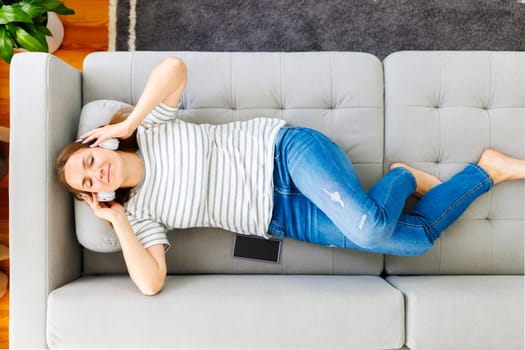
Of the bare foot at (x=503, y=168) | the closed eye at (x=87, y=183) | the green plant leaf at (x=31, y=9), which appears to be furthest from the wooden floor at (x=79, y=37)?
the bare foot at (x=503, y=168)

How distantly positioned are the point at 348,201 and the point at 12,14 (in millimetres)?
1263

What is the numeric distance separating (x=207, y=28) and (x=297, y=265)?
113cm

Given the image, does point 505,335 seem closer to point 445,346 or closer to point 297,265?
point 445,346

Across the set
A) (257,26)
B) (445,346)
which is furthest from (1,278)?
(445,346)

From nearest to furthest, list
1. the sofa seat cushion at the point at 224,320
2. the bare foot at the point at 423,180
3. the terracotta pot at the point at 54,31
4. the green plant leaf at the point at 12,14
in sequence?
the sofa seat cushion at the point at 224,320, the green plant leaf at the point at 12,14, the bare foot at the point at 423,180, the terracotta pot at the point at 54,31

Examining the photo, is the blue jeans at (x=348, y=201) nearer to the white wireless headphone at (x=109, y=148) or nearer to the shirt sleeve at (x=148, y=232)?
the shirt sleeve at (x=148, y=232)

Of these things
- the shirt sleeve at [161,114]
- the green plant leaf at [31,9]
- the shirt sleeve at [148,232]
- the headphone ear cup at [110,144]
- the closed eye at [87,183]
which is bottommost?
the shirt sleeve at [148,232]

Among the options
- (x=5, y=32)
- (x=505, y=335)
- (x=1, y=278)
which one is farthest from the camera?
(x=1, y=278)

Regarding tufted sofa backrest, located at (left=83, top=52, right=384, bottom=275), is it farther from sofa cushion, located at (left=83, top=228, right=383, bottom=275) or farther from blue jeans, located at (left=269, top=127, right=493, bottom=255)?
blue jeans, located at (left=269, top=127, right=493, bottom=255)

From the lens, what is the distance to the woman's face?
50.9 inches

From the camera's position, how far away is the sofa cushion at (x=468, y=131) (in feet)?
5.03

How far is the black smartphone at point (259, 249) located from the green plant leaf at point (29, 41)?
973 millimetres

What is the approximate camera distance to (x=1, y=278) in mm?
1887

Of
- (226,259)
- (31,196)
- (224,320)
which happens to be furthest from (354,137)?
(31,196)
